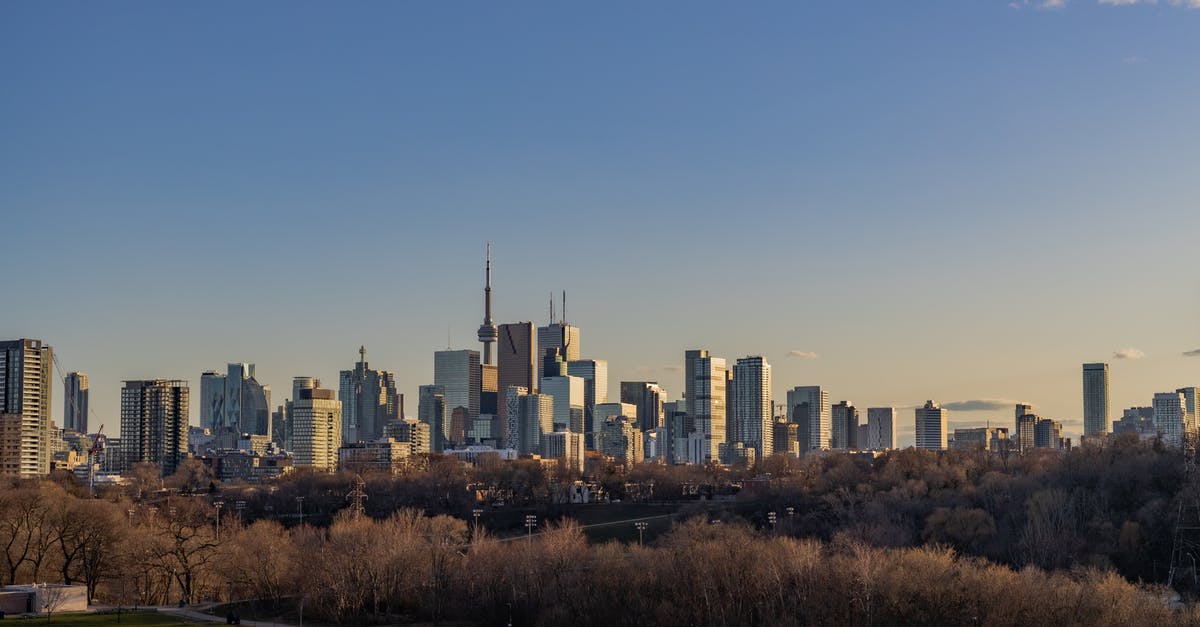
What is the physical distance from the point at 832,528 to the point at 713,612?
158 feet

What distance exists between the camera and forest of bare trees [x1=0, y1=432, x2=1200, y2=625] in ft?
237

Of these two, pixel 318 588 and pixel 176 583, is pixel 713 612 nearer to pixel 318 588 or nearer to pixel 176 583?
pixel 318 588

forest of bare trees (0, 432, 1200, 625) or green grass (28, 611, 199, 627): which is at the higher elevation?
forest of bare trees (0, 432, 1200, 625)

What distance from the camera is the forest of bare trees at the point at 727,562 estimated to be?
2842 inches

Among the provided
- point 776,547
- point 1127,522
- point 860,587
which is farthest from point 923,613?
point 1127,522

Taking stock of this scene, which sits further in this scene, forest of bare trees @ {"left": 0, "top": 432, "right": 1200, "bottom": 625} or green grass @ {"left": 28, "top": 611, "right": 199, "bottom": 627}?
green grass @ {"left": 28, "top": 611, "right": 199, "bottom": 627}

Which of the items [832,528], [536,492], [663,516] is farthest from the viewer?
[536,492]

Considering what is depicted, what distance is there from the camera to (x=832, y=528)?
122 m

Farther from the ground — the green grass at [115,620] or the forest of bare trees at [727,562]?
the forest of bare trees at [727,562]

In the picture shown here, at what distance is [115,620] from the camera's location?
3012 inches

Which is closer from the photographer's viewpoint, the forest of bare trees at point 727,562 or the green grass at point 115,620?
the forest of bare trees at point 727,562

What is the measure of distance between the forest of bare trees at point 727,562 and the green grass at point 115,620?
824cm

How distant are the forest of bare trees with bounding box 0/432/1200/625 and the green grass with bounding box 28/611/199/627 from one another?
8241 millimetres

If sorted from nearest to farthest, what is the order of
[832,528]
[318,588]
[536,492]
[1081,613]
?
[1081,613] → [318,588] → [832,528] → [536,492]
